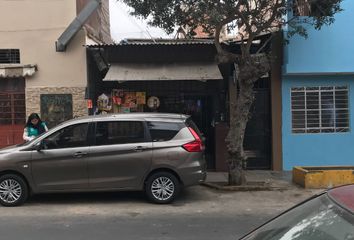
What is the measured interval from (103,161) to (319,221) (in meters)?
7.69

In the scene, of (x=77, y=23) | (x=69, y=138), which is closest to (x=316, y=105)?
(x=77, y=23)

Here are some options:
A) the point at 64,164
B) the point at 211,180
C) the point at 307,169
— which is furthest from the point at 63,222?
the point at 307,169

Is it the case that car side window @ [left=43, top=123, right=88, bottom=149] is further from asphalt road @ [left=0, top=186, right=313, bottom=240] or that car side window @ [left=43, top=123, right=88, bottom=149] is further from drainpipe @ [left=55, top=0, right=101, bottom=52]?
drainpipe @ [left=55, top=0, right=101, bottom=52]

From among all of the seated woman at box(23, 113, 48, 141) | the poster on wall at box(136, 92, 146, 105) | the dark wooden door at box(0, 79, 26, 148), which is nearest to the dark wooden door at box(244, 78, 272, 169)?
the poster on wall at box(136, 92, 146, 105)

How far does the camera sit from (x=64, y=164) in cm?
993

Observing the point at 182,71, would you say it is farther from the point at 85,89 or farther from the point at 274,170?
the point at 274,170

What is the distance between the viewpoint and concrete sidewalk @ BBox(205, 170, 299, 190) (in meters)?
12.3

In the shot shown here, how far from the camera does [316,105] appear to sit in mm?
14727

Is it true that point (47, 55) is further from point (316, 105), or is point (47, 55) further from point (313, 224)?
point (313, 224)

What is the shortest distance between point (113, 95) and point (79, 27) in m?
2.05

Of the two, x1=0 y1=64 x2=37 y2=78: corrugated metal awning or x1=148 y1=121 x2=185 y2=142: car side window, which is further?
x1=0 y1=64 x2=37 y2=78: corrugated metal awning

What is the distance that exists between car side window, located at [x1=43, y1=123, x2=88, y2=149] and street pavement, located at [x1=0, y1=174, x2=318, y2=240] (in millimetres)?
1171

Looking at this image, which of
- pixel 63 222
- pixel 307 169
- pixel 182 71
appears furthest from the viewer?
pixel 182 71

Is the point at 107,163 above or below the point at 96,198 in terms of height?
above
